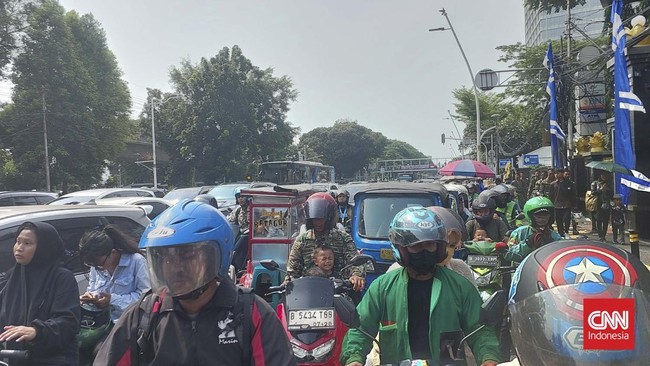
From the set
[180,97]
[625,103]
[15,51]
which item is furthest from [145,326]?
[180,97]

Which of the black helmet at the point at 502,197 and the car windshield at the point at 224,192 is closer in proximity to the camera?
the black helmet at the point at 502,197

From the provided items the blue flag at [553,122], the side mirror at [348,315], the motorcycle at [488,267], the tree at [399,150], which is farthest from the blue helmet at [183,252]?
the tree at [399,150]

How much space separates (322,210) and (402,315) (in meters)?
2.52

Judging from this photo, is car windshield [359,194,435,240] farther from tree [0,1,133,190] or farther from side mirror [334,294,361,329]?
tree [0,1,133,190]

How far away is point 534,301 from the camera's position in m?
2.19

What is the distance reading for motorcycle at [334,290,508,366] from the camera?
265cm

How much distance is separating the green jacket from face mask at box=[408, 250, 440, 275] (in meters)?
0.08

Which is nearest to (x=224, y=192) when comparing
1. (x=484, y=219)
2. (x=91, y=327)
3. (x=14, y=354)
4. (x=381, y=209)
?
(x=381, y=209)

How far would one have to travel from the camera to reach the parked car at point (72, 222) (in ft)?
15.4

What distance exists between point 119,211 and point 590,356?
4.84 meters

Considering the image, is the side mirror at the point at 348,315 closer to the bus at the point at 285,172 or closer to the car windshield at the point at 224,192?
the car windshield at the point at 224,192

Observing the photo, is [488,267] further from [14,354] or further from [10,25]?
[10,25]

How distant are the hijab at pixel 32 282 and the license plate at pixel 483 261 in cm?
378

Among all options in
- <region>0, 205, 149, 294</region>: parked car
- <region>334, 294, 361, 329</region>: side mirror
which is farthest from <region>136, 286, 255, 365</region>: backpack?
<region>0, 205, 149, 294</region>: parked car
